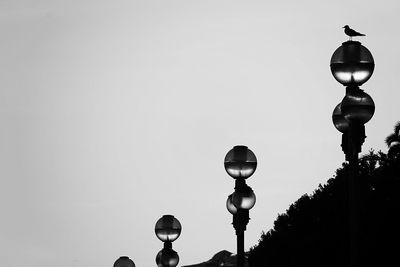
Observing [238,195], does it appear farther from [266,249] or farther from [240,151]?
[266,249]

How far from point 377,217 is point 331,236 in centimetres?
768

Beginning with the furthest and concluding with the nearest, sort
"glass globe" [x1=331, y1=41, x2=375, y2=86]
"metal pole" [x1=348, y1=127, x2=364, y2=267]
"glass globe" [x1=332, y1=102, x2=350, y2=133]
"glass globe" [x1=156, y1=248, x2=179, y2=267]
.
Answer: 1. "glass globe" [x1=156, y1=248, x2=179, y2=267]
2. "glass globe" [x1=332, y1=102, x2=350, y2=133]
3. "glass globe" [x1=331, y1=41, x2=375, y2=86]
4. "metal pole" [x1=348, y1=127, x2=364, y2=267]

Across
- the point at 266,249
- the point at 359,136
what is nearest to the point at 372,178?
the point at 266,249

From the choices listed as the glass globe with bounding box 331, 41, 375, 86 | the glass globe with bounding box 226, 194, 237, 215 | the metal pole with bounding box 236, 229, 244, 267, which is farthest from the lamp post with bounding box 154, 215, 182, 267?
the glass globe with bounding box 331, 41, 375, 86

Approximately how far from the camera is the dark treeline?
64.0 meters

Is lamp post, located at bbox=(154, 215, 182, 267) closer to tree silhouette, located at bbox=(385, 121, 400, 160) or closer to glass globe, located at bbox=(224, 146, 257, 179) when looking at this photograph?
glass globe, located at bbox=(224, 146, 257, 179)

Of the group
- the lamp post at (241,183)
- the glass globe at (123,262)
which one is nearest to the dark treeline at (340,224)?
the glass globe at (123,262)

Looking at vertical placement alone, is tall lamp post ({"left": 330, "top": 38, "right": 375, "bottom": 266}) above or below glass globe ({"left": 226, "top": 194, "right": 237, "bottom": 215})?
below

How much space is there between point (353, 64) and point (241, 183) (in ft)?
21.6

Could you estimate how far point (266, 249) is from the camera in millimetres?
90812

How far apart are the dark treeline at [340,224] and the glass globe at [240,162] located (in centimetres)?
2977

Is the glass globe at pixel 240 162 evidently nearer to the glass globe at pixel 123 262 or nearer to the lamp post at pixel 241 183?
the lamp post at pixel 241 183

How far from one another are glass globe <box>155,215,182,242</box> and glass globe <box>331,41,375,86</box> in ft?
44.9

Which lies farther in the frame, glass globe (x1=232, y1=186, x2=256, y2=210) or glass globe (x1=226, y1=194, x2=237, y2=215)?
glass globe (x1=226, y1=194, x2=237, y2=215)
